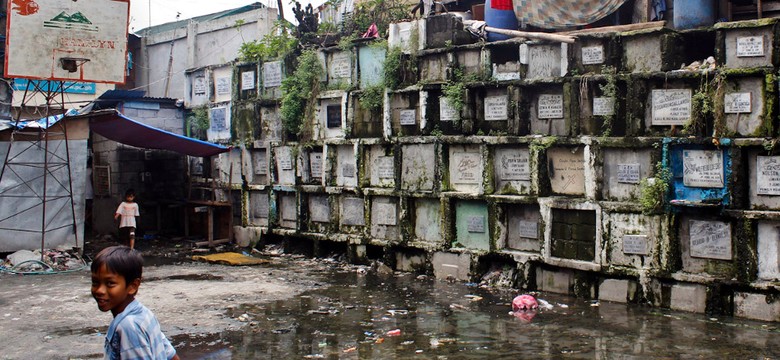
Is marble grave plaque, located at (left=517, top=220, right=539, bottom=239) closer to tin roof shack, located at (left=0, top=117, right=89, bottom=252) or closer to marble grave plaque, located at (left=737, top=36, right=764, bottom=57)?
marble grave plaque, located at (left=737, top=36, right=764, bottom=57)

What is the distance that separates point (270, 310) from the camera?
9.15 meters

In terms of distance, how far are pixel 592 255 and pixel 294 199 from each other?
19.7ft

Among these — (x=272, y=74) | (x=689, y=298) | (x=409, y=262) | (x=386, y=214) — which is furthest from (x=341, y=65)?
(x=689, y=298)

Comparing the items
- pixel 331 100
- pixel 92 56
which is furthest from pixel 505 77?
pixel 92 56

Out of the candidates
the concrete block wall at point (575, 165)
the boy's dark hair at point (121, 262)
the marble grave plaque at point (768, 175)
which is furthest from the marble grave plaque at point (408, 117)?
the boy's dark hair at point (121, 262)

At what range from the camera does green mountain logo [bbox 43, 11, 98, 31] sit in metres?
11.9

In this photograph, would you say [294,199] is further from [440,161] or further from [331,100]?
[440,161]

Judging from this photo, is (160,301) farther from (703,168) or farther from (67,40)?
(703,168)

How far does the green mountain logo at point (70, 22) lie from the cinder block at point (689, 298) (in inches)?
372

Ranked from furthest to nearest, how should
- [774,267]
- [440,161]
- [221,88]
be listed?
[221,88] → [440,161] → [774,267]

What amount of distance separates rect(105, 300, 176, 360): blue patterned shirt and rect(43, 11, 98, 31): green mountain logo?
9660mm

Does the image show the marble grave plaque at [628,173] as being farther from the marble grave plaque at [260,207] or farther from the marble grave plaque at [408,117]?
the marble grave plaque at [260,207]

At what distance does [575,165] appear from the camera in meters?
9.98

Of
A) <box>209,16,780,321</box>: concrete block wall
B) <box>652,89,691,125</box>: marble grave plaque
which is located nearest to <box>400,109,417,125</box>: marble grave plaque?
<box>209,16,780,321</box>: concrete block wall
